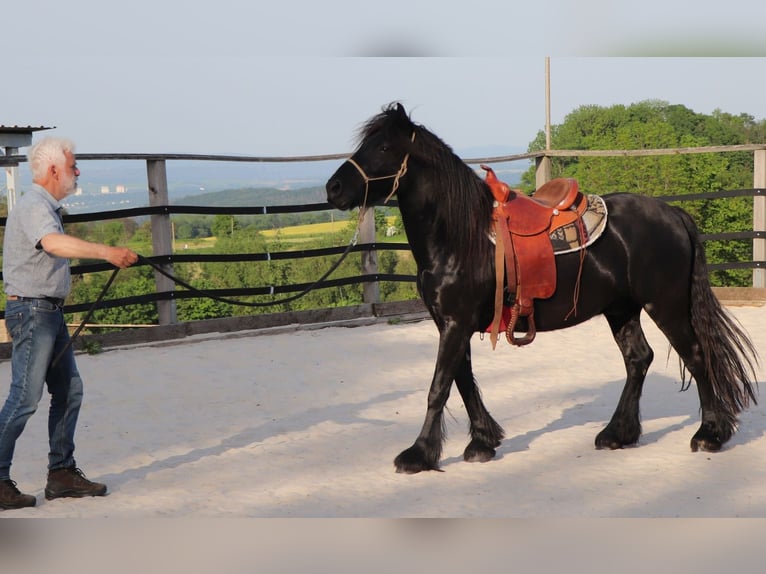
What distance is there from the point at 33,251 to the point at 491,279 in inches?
84.9

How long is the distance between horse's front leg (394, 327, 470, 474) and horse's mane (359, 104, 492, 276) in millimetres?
370

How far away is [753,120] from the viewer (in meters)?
33.8

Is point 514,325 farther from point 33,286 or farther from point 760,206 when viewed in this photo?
point 760,206

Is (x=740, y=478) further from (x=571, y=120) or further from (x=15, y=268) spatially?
(x=571, y=120)

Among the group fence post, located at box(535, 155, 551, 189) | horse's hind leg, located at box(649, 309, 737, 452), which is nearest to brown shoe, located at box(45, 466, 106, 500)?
horse's hind leg, located at box(649, 309, 737, 452)

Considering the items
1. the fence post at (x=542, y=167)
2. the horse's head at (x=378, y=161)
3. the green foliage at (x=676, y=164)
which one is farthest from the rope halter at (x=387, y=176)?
the green foliage at (x=676, y=164)

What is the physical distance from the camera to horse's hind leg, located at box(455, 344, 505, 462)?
15.8ft

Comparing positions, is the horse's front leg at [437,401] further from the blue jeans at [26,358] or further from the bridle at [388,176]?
the blue jeans at [26,358]

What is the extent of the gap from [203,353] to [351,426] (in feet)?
7.94

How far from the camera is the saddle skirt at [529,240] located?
4.65 meters

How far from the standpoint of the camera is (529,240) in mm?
4699

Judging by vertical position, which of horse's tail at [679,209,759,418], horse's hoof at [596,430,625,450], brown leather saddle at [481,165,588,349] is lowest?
horse's hoof at [596,430,625,450]

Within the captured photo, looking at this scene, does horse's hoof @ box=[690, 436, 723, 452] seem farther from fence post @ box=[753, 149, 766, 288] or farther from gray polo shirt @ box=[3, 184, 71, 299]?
fence post @ box=[753, 149, 766, 288]

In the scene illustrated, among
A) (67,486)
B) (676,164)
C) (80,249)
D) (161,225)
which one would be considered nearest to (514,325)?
(80,249)
